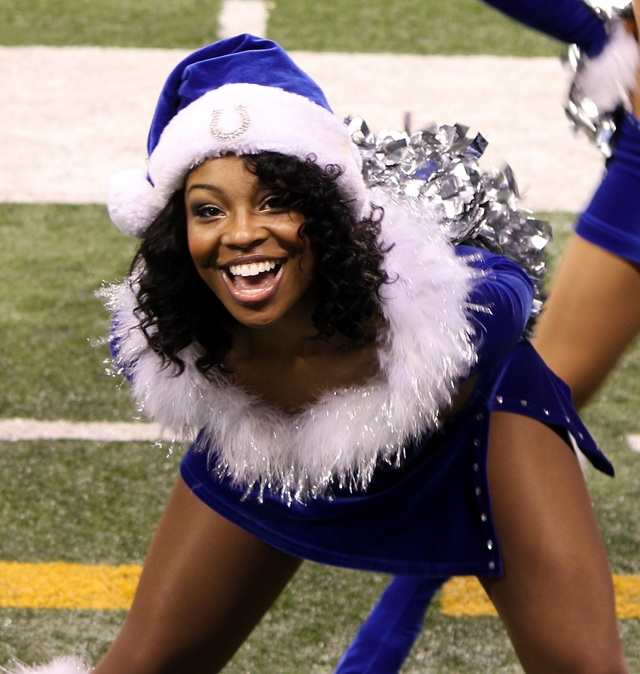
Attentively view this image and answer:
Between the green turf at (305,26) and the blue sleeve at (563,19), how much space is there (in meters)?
3.93

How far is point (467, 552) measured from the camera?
198 cm

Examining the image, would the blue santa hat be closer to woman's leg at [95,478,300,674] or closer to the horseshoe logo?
the horseshoe logo

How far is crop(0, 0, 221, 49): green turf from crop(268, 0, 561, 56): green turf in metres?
0.44

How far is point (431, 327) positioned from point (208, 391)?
41 cm

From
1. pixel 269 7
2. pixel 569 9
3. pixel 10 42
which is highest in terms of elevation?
pixel 569 9

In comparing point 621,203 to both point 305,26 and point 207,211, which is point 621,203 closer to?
point 207,211

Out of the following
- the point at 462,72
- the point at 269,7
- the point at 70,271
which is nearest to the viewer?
the point at 70,271

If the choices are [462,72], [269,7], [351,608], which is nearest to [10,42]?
[269,7]

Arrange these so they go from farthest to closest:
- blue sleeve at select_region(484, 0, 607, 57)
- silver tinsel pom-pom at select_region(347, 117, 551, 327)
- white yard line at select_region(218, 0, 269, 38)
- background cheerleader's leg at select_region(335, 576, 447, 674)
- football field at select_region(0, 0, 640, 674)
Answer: white yard line at select_region(218, 0, 269, 38)
football field at select_region(0, 0, 640, 674)
background cheerleader's leg at select_region(335, 576, 447, 674)
blue sleeve at select_region(484, 0, 607, 57)
silver tinsel pom-pom at select_region(347, 117, 551, 327)

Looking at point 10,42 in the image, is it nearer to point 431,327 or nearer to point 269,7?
point 269,7

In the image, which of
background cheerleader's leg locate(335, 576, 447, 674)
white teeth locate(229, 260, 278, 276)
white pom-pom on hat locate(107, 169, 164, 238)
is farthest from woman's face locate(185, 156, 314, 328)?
background cheerleader's leg locate(335, 576, 447, 674)

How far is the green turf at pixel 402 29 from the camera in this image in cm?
635

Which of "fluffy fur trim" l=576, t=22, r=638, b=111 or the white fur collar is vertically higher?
"fluffy fur trim" l=576, t=22, r=638, b=111

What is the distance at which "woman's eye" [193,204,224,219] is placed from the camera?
5.89ft
